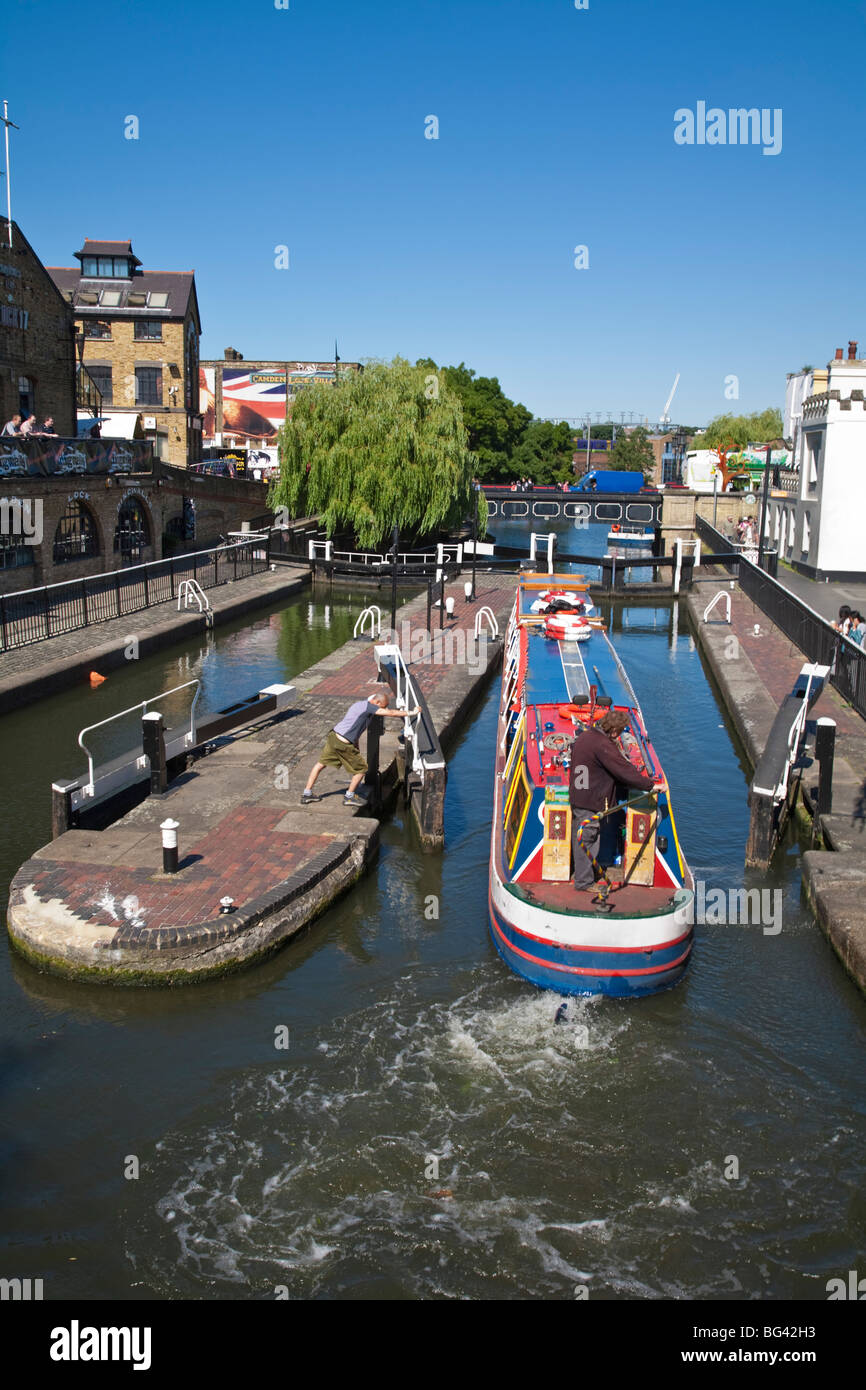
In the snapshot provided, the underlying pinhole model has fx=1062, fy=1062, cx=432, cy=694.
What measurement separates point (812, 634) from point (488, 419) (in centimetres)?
6231

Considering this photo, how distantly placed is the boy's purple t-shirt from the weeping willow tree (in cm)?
2423

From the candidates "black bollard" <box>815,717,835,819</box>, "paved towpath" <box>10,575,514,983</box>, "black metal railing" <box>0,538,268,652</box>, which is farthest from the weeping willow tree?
"black bollard" <box>815,717,835,819</box>

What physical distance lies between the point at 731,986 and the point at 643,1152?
9.06 ft

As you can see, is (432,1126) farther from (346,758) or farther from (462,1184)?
(346,758)

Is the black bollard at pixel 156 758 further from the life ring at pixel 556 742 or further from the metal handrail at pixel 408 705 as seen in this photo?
the life ring at pixel 556 742

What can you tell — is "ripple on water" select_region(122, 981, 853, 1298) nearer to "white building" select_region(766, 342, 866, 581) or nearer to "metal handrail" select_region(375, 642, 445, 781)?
"metal handrail" select_region(375, 642, 445, 781)

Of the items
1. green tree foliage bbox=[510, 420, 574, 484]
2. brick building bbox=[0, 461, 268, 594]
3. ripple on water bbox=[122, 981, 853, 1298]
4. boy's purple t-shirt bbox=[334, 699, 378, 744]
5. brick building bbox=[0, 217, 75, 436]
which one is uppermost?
green tree foliage bbox=[510, 420, 574, 484]

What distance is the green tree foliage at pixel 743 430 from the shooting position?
8938 cm

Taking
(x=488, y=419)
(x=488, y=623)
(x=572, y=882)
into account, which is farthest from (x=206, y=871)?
(x=488, y=419)

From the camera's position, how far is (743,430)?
90000mm

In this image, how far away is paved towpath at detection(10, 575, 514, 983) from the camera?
8992mm

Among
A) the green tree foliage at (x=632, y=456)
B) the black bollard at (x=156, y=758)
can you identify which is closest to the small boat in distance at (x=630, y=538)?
the black bollard at (x=156, y=758)

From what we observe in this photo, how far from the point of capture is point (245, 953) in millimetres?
9242
